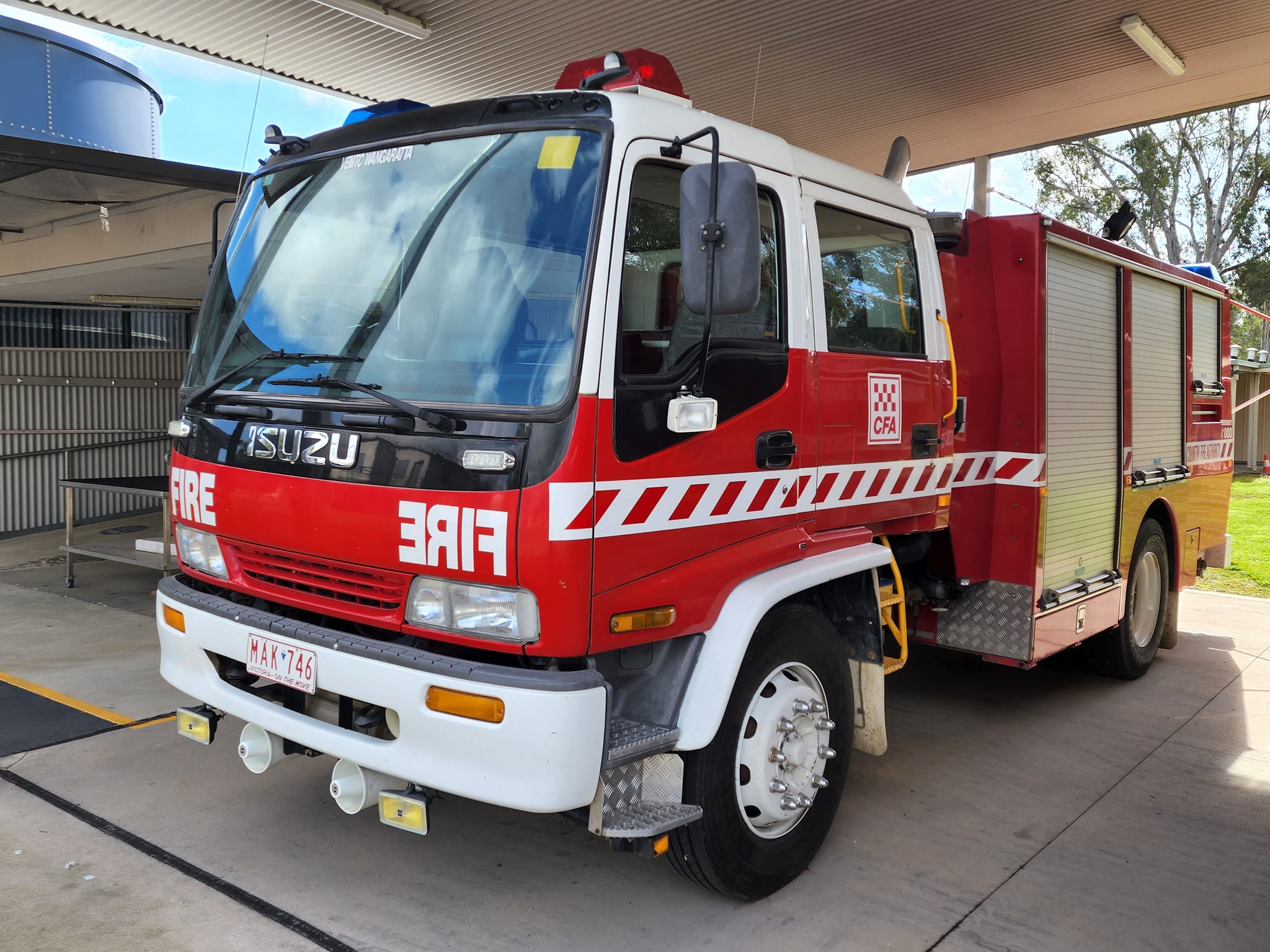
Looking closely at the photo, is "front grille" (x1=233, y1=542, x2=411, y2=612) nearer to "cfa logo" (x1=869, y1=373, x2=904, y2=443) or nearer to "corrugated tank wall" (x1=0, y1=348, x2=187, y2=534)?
"cfa logo" (x1=869, y1=373, x2=904, y2=443)

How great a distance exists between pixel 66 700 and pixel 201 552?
2702 mm

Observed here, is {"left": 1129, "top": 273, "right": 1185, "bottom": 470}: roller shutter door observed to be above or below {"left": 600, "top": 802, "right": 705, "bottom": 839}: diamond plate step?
above

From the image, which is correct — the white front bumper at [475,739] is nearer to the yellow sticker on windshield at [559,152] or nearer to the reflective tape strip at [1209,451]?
the yellow sticker on windshield at [559,152]

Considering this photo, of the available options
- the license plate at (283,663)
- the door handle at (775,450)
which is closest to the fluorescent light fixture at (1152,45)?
the door handle at (775,450)

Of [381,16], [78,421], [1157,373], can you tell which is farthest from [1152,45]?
[78,421]

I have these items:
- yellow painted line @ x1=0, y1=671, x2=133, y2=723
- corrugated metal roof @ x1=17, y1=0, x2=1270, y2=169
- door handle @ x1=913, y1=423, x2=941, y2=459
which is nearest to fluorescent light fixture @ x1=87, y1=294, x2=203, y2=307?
corrugated metal roof @ x1=17, y1=0, x2=1270, y2=169

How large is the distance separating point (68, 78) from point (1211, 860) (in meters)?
11.9

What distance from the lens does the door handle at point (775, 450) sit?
10.8 feet

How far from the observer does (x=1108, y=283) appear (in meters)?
5.45

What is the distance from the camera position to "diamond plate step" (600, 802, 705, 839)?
9.34ft

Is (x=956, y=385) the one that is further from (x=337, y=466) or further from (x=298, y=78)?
(x=298, y=78)

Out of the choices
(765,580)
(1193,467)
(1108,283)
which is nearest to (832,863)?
(765,580)

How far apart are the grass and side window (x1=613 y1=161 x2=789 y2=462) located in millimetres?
6119

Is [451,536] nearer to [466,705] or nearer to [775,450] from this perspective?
[466,705]
